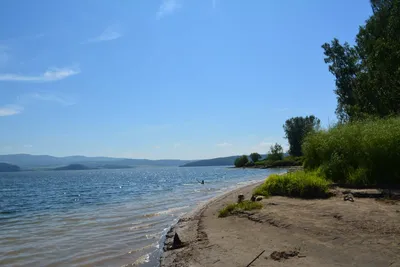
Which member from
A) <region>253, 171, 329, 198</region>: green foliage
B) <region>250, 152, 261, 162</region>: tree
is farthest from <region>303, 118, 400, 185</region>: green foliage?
<region>250, 152, 261, 162</region>: tree

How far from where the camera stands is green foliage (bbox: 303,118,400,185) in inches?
596

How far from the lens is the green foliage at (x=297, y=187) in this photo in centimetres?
1393

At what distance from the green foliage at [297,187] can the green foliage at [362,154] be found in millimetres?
2229

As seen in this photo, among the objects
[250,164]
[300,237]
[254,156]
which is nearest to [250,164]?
[250,164]

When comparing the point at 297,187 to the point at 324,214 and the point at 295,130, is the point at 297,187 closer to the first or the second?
the point at 324,214

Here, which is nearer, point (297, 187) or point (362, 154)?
point (297, 187)

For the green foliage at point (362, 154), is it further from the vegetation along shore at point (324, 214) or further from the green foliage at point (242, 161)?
the green foliage at point (242, 161)

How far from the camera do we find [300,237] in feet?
27.1

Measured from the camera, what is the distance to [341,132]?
18.6 m

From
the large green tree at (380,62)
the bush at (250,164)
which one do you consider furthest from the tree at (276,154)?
the large green tree at (380,62)

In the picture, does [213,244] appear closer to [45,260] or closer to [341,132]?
[45,260]

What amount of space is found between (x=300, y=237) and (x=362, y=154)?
32.2 feet

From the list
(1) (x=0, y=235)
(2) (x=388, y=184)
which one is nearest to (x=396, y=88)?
(2) (x=388, y=184)

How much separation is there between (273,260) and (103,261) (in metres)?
5.41
